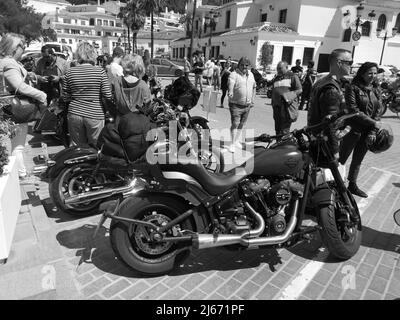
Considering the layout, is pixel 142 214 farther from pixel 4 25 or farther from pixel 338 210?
pixel 4 25

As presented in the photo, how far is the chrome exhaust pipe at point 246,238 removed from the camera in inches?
113

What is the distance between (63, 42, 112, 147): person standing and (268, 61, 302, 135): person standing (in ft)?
11.0

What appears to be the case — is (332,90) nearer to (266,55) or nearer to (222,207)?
(222,207)

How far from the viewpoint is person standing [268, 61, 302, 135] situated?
6.46 metres

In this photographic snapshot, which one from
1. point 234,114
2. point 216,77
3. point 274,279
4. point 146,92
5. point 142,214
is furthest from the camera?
point 216,77

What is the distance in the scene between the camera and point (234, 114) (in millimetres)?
7078

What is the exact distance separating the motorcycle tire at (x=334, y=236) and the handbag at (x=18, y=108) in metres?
3.73

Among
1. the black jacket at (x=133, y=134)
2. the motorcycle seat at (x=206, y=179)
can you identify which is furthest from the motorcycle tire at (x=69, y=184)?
the motorcycle seat at (x=206, y=179)

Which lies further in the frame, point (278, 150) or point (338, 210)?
point (338, 210)

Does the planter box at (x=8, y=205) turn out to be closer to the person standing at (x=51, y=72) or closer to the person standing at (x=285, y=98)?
the person standing at (x=51, y=72)

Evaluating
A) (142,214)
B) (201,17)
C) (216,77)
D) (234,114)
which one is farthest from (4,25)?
(142,214)

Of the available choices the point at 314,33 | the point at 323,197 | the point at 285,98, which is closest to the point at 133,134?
the point at 323,197

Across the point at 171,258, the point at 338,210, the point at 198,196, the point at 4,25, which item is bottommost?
the point at 171,258
